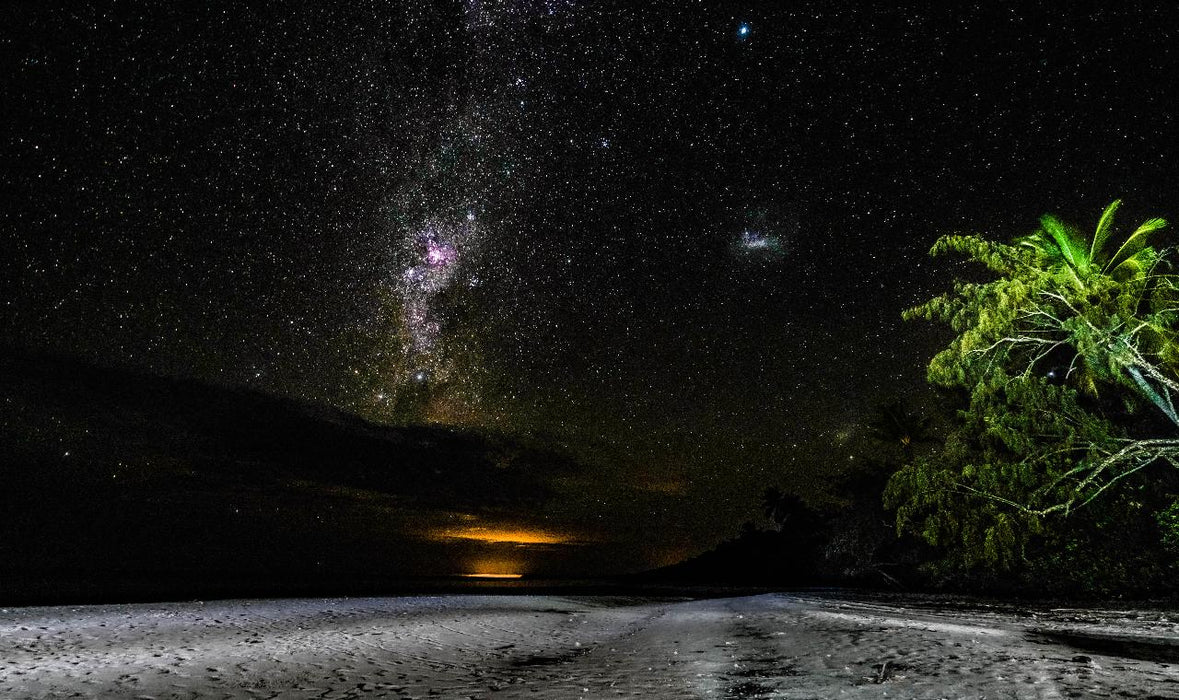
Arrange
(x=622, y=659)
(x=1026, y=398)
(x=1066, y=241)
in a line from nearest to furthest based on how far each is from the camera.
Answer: (x=622, y=659) < (x=1026, y=398) < (x=1066, y=241)

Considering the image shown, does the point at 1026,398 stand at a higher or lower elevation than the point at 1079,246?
lower

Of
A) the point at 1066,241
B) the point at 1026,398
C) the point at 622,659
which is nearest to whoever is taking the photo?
the point at 622,659

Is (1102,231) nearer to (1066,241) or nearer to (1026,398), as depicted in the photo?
(1066,241)

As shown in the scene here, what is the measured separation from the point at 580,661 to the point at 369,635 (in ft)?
16.9

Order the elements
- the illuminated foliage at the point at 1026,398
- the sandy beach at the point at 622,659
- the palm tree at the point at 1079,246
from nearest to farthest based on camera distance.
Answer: the sandy beach at the point at 622,659, the illuminated foliage at the point at 1026,398, the palm tree at the point at 1079,246

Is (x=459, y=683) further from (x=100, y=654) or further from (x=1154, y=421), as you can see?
(x=1154, y=421)

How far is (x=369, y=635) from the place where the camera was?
10.6 m

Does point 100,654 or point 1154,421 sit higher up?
point 1154,421

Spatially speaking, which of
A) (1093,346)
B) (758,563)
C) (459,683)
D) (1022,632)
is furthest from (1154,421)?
(758,563)

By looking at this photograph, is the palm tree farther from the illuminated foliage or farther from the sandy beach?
the sandy beach

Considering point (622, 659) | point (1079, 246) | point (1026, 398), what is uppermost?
point (1079, 246)

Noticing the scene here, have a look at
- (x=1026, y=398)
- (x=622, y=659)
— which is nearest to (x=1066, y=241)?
(x=1026, y=398)

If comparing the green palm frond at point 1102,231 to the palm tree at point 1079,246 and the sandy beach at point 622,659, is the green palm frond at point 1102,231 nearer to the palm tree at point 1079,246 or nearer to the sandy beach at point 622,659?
the palm tree at point 1079,246

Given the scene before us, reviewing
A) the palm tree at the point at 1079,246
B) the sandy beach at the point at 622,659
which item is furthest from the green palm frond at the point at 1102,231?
the sandy beach at the point at 622,659
